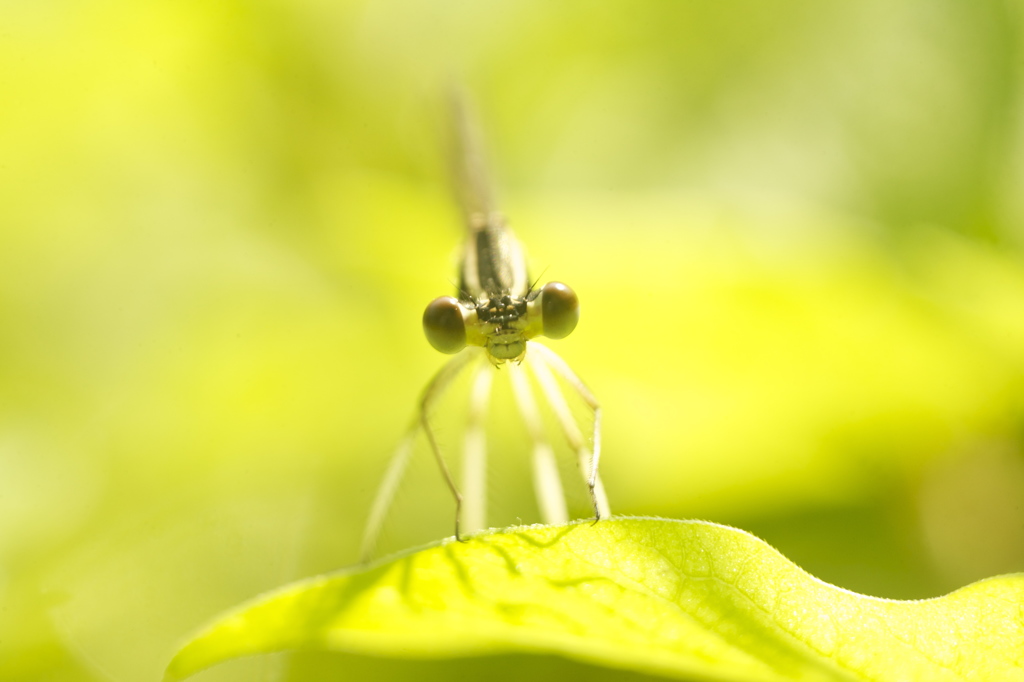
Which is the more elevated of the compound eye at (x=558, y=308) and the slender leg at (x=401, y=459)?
the compound eye at (x=558, y=308)

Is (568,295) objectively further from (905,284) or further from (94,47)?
(94,47)

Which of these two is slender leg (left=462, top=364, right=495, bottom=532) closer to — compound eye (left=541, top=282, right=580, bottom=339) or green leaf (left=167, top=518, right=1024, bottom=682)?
compound eye (left=541, top=282, right=580, bottom=339)

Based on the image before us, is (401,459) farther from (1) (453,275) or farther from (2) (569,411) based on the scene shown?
(1) (453,275)

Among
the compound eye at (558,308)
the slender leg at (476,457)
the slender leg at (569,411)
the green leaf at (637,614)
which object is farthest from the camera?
the slender leg at (476,457)

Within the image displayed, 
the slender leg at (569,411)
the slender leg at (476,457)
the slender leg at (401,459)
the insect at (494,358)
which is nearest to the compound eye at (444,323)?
the insect at (494,358)

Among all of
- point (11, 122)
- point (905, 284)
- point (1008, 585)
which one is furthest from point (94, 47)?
point (1008, 585)

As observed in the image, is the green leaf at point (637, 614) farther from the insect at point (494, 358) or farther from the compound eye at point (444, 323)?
the compound eye at point (444, 323)

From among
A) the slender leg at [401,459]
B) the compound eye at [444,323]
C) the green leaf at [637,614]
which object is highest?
the compound eye at [444,323]
